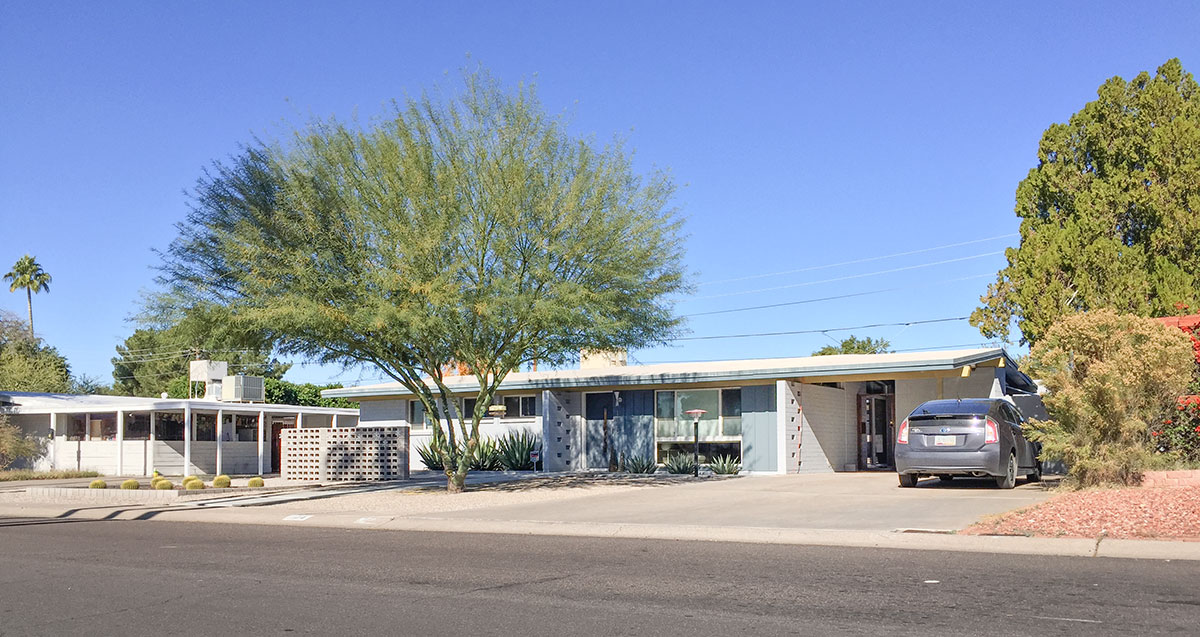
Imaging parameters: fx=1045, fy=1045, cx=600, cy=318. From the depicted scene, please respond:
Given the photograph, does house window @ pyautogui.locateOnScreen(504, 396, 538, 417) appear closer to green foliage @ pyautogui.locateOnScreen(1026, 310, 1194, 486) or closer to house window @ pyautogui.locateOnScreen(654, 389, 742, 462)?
house window @ pyautogui.locateOnScreen(654, 389, 742, 462)

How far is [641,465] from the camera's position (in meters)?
26.2

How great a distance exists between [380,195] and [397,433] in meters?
9.33

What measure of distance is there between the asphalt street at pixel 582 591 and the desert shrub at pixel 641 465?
44.6 ft

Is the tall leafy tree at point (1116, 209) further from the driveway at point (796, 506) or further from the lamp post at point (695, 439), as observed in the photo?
the driveway at point (796, 506)

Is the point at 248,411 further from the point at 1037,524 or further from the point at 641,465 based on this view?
Result: the point at 1037,524

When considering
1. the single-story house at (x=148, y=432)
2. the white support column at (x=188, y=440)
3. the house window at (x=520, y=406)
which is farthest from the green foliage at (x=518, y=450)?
the white support column at (x=188, y=440)

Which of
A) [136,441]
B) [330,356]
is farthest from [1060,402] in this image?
[136,441]

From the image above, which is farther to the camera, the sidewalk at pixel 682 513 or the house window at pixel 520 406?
the house window at pixel 520 406

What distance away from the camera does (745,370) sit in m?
25.4

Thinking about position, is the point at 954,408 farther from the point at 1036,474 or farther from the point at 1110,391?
the point at 1110,391

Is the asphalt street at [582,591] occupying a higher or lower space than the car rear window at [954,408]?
lower

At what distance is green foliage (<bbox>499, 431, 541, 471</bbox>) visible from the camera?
1137 inches

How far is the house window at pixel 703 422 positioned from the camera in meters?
26.2

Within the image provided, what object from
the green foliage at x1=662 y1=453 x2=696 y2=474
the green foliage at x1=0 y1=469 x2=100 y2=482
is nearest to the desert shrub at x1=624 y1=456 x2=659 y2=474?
the green foliage at x1=662 y1=453 x2=696 y2=474
